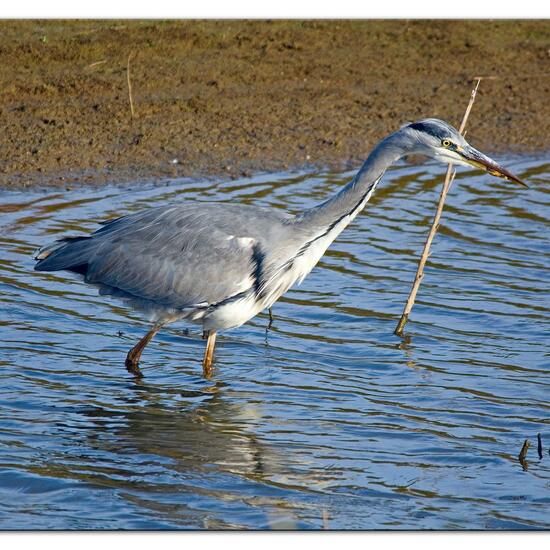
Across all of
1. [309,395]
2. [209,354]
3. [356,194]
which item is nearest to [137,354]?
[209,354]

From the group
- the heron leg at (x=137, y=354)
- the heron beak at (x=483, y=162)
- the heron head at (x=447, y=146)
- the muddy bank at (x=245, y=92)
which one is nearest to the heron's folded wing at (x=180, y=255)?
the heron leg at (x=137, y=354)

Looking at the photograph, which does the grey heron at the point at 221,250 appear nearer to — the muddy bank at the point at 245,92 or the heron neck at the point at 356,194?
the heron neck at the point at 356,194

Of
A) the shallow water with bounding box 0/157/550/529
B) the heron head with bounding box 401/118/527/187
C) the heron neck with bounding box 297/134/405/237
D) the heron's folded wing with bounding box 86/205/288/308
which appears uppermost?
the heron head with bounding box 401/118/527/187

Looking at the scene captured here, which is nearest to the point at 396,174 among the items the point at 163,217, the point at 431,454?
the point at 163,217

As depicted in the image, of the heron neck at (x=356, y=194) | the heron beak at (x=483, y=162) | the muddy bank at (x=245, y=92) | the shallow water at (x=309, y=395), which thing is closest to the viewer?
the shallow water at (x=309, y=395)

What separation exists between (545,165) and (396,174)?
1465 mm

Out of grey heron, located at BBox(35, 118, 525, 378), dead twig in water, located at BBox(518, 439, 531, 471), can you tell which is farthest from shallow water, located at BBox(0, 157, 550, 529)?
grey heron, located at BBox(35, 118, 525, 378)

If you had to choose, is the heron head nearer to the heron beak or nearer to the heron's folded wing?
the heron beak

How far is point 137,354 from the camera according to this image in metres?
6.57

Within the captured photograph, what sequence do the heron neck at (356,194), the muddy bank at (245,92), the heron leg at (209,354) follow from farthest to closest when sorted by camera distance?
1. the muddy bank at (245,92)
2. the heron leg at (209,354)
3. the heron neck at (356,194)

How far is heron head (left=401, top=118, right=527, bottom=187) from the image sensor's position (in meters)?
6.06

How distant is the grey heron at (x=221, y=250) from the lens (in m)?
6.18

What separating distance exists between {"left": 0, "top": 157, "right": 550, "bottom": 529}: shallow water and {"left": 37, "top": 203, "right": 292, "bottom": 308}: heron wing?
51 cm

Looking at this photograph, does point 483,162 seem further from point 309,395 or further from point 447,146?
point 309,395
